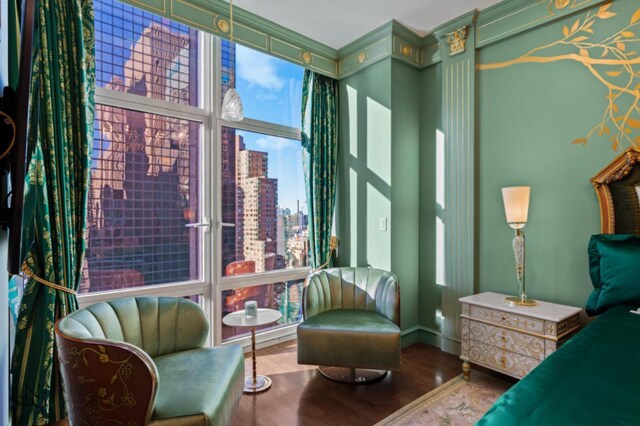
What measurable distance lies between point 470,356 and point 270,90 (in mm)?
2936

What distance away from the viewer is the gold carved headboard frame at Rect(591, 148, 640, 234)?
2.30 meters

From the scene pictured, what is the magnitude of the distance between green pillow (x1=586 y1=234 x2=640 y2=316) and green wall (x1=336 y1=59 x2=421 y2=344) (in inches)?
58.7

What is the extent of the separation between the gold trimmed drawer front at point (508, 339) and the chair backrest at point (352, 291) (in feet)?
1.96

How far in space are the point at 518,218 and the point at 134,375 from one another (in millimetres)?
2599

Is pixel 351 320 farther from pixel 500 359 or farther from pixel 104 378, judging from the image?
pixel 104 378

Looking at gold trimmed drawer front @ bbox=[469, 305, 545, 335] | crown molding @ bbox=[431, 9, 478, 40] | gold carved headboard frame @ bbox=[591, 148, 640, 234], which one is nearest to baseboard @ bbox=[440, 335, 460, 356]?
gold trimmed drawer front @ bbox=[469, 305, 545, 335]

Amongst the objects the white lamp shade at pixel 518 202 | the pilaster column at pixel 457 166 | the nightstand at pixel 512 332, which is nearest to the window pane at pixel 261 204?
the pilaster column at pixel 457 166

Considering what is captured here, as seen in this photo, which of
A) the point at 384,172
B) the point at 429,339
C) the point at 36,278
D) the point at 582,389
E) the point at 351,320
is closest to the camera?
the point at 582,389

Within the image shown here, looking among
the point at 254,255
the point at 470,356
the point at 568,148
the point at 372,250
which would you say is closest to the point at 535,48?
the point at 568,148

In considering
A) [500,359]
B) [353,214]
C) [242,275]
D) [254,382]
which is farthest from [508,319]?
[242,275]

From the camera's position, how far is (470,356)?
2.69 m

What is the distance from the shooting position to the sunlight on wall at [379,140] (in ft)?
11.1

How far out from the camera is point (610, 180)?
2383mm

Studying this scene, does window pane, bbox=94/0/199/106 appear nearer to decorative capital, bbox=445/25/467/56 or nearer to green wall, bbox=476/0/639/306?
decorative capital, bbox=445/25/467/56
